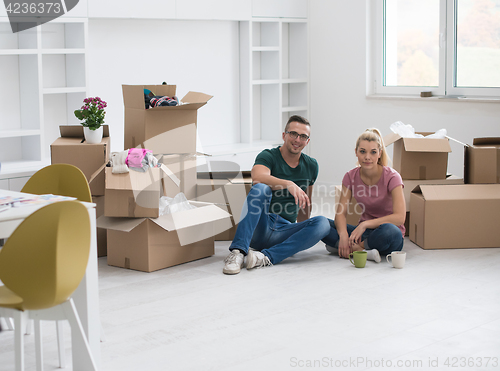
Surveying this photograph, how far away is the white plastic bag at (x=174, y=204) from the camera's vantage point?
11.8 feet

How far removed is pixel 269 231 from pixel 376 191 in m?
0.66

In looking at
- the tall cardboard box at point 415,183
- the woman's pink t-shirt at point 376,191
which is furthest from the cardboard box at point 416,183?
the woman's pink t-shirt at point 376,191

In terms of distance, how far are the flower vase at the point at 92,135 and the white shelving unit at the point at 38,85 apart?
0.59 metres

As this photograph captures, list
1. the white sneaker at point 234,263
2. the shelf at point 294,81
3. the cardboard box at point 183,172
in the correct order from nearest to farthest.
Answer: the white sneaker at point 234,263, the cardboard box at point 183,172, the shelf at point 294,81

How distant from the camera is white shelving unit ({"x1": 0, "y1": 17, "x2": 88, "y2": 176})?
4094 millimetres

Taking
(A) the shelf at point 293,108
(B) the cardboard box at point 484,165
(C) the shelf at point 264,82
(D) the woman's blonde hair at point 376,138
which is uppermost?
(C) the shelf at point 264,82

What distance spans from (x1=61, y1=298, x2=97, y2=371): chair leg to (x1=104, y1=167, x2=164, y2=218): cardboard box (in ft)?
4.37

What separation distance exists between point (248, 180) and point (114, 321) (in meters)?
1.68

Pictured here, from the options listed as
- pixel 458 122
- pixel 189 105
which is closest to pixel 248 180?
pixel 189 105

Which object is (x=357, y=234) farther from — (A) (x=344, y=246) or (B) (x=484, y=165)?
(B) (x=484, y=165)

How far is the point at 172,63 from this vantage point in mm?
5109

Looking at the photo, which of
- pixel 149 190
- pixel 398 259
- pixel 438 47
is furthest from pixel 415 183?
pixel 149 190

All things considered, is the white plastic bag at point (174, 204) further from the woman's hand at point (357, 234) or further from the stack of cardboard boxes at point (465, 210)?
the stack of cardboard boxes at point (465, 210)

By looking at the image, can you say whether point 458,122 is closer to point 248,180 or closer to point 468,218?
point 468,218
